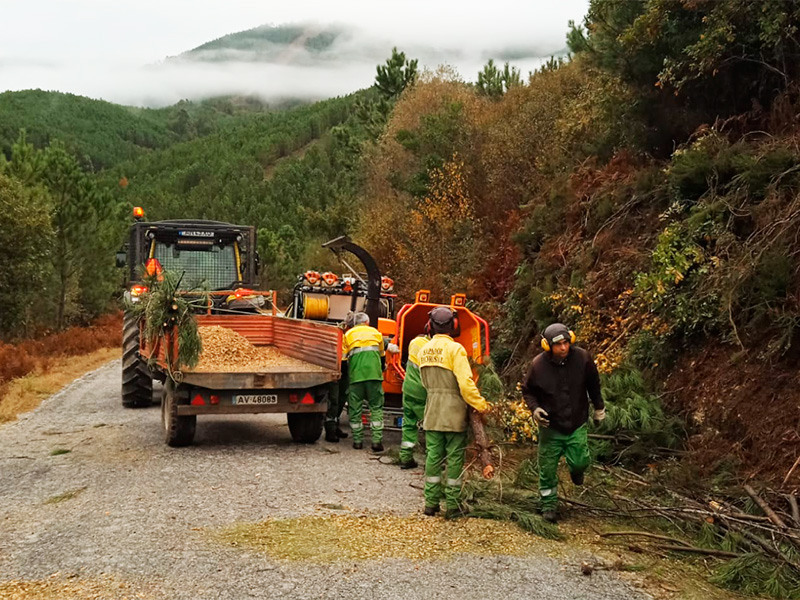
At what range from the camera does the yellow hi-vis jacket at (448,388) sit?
7.03m

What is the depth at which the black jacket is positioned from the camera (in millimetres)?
6789

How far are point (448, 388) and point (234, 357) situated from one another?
4.25 meters

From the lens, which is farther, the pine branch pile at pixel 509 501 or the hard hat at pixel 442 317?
the hard hat at pixel 442 317

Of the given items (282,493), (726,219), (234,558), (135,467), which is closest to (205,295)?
(135,467)

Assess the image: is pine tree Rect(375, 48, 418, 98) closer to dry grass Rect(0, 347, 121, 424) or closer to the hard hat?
dry grass Rect(0, 347, 121, 424)

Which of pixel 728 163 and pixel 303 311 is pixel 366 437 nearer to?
pixel 303 311

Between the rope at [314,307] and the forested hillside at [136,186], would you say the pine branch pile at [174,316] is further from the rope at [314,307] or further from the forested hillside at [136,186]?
the forested hillside at [136,186]

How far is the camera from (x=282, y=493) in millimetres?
7684

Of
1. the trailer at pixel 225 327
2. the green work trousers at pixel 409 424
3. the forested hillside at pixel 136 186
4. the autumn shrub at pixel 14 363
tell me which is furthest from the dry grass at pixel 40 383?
the green work trousers at pixel 409 424

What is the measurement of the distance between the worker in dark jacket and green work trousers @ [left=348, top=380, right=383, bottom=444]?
11.7 ft

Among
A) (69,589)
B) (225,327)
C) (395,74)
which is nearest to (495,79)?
(395,74)

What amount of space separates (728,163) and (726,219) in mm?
854

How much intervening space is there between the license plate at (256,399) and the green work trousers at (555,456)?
4.00m

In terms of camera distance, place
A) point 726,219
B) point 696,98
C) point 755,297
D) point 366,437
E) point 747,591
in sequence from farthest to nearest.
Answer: point 696,98, point 366,437, point 726,219, point 755,297, point 747,591
